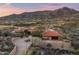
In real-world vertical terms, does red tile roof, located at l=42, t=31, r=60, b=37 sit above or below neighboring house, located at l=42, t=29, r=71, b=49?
above

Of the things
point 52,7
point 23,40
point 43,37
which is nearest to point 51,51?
point 43,37

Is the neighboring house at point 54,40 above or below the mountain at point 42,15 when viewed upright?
below

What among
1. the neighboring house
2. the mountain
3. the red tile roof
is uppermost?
the mountain

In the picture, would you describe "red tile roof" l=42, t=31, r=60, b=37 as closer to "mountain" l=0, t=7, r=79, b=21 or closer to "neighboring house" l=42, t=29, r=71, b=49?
"neighboring house" l=42, t=29, r=71, b=49

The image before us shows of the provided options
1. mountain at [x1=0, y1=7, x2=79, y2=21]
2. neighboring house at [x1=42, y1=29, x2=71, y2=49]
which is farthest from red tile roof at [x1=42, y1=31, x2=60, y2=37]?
mountain at [x1=0, y1=7, x2=79, y2=21]

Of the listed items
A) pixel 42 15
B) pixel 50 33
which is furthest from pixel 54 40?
pixel 42 15

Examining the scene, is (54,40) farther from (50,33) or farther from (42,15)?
(42,15)

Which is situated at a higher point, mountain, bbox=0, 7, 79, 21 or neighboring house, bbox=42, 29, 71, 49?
mountain, bbox=0, 7, 79, 21

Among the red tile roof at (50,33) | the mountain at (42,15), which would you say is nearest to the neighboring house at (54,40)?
the red tile roof at (50,33)

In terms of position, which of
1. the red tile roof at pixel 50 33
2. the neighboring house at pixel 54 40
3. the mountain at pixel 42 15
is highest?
the mountain at pixel 42 15

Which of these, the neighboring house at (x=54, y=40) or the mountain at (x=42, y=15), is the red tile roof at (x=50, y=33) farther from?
the mountain at (x=42, y=15)

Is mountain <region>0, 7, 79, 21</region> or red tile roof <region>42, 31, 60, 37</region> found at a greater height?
mountain <region>0, 7, 79, 21</region>

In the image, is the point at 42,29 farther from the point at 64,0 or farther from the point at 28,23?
the point at 64,0
